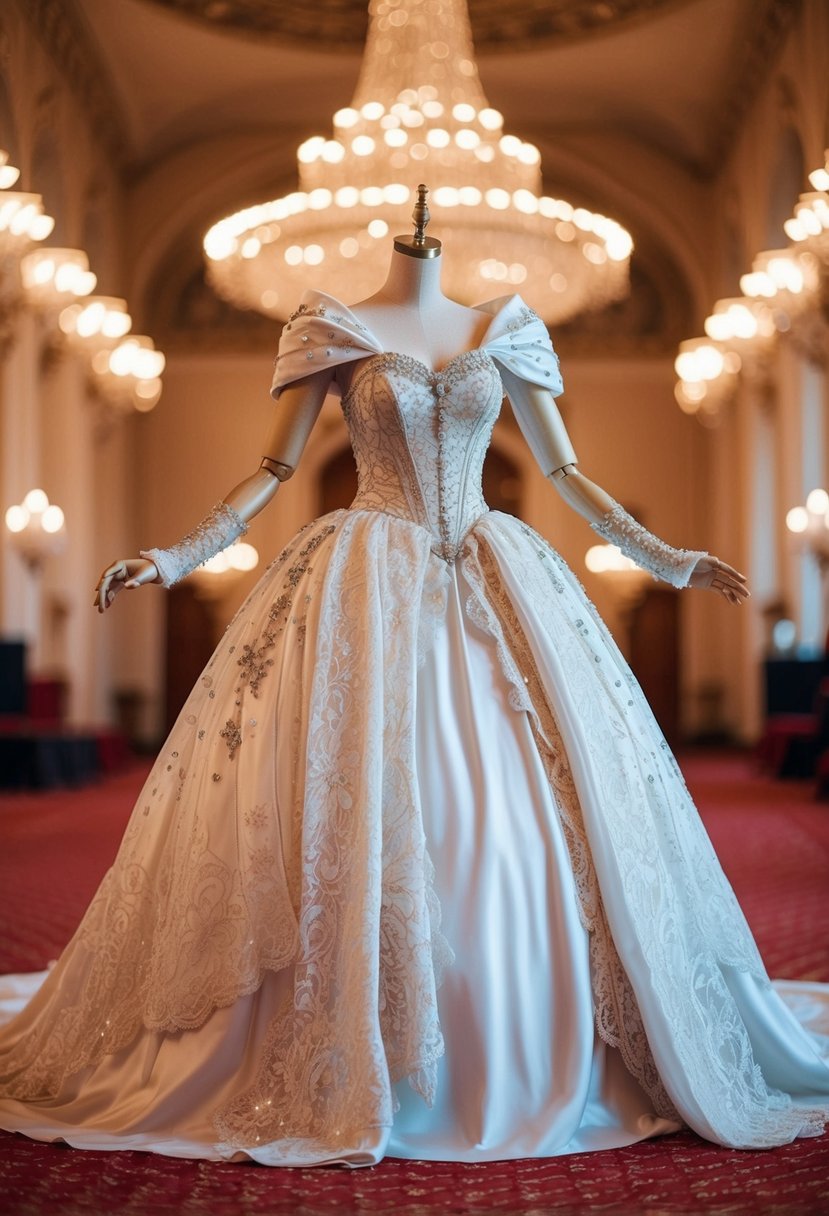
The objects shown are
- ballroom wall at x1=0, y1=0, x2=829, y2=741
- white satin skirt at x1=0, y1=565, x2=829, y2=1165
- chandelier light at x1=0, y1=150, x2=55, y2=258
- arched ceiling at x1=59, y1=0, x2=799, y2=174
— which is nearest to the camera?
white satin skirt at x1=0, y1=565, x2=829, y2=1165

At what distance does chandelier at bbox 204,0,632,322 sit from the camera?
883 centimetres

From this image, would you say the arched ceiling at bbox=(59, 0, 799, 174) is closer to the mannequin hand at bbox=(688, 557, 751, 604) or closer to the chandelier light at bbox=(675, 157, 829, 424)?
the chandelier light at bbox=(675, 157, 829, 424)

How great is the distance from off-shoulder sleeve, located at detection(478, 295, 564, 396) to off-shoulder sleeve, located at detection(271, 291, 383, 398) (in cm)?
27

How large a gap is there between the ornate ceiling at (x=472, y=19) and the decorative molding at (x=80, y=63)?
0.90 m

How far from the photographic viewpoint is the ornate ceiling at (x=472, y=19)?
12.8 m

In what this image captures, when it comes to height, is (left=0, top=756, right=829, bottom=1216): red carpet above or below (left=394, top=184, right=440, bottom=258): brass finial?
below

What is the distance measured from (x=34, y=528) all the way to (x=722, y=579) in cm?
842

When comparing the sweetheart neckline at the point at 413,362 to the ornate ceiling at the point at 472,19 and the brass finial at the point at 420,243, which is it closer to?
the brass finial at the point at 420,243

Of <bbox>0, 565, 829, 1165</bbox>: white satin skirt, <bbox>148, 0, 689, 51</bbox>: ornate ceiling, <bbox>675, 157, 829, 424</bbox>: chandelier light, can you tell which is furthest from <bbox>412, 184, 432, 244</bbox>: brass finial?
<bbox>148, 0, 689, 51</bbox>: ornate ceiling

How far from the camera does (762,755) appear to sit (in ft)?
40.2

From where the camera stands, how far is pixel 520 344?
10.6 feet

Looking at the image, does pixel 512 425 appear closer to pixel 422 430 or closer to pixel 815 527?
pixel 815 527

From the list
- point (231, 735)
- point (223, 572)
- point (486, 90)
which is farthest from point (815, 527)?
point (231, 735)

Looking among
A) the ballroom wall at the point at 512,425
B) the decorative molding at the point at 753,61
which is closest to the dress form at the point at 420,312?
the decorative molding at the point at 753,61
